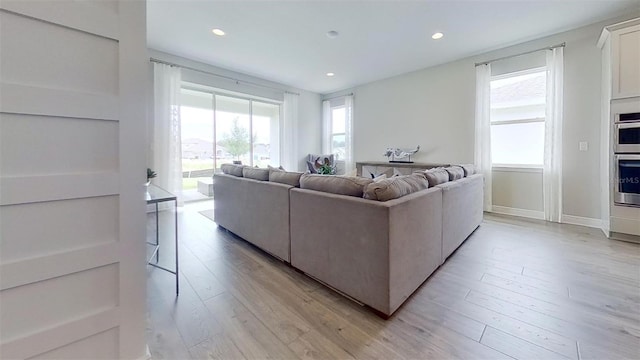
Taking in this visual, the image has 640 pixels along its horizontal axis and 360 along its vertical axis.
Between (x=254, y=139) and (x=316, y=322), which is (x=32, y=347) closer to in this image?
(x=316, y=322)

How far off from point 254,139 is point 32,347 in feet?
18.5

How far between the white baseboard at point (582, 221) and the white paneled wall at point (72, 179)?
4.99m

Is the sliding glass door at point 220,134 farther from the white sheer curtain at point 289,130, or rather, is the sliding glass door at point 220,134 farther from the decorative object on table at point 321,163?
the decorative object on table at point 321,163

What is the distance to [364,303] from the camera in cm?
163

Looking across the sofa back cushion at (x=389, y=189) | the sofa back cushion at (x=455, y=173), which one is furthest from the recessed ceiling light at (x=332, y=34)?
the sofa back cushion at (x=389, y=189)

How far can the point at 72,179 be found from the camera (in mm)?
882

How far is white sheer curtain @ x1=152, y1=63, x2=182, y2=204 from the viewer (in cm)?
444

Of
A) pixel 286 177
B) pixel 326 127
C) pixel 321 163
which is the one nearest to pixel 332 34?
pixel 286 177

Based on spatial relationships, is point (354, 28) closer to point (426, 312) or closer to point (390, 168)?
point (390, 168)

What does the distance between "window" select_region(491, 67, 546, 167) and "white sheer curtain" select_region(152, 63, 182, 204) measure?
18.3 feet

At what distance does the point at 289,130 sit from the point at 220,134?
1702 mm

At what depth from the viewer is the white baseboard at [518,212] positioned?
3904mm

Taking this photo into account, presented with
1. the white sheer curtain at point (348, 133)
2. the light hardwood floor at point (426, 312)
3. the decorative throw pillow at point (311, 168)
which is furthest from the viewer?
the white sheer curtain at point (348, 133)

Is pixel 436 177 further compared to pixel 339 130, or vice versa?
pixel 339 130
